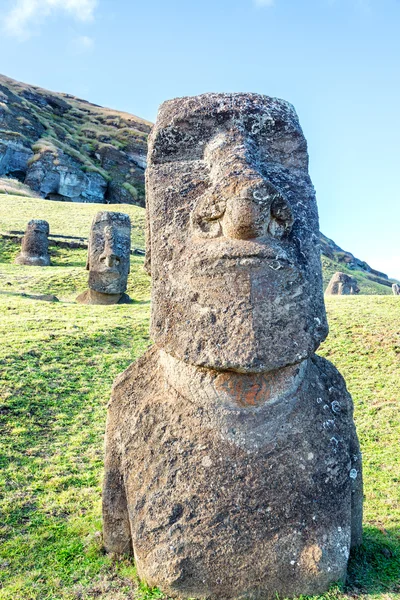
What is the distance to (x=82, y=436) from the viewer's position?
615 centimetres

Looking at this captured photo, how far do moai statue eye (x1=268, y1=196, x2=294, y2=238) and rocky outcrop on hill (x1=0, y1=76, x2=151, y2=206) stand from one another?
4570 cm

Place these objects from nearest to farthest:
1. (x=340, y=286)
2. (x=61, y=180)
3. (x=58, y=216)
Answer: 1. (x=340, y=286)
2. (x=58, y=216)
3. (x=61, y=180)

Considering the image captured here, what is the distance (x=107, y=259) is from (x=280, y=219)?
448 inches

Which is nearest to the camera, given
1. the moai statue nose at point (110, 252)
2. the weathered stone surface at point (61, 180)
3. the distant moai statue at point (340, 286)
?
the moai statue nose at point (110, 252)

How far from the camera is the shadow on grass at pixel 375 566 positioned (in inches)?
119

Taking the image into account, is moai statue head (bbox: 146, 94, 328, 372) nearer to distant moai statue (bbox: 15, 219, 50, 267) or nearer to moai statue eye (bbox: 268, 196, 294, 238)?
moai statue eye (bbox: 268, 196, 294, 238)

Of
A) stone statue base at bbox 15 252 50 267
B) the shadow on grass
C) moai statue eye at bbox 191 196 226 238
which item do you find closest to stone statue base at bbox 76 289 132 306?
stone statue base at bbox 15 252 50 267

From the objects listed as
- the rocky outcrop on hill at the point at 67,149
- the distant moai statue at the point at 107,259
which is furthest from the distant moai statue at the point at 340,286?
the rocky outcrop on hill at the point at 67,149

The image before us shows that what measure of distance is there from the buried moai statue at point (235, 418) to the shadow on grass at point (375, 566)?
18 centimetres

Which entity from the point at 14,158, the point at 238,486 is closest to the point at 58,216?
the point at 14,158

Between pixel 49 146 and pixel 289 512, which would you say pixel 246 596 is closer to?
pixel 289 512

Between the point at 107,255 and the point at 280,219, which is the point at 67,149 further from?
the point at 280,219

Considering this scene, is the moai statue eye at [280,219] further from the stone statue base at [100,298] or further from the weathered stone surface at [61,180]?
the weathered stone surface at [61,180]

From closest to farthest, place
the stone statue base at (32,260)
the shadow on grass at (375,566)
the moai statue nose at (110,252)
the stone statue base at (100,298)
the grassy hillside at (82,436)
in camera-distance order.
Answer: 1. the shadow on grass at (375,566)
2. the grassy hillside at (82,436)
3. the moai statue nose at (110,252)
4. the stone statue base at (100,298)
5. the stone statue base at (32,260)
